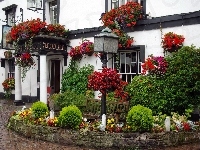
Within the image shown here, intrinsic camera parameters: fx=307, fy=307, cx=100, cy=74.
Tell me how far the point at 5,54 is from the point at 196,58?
13361mm

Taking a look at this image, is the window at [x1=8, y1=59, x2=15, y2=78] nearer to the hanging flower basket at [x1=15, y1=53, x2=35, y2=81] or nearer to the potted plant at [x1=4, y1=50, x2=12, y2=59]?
the potted plant at [x1=4, y1=50, x2=12, y2=59]

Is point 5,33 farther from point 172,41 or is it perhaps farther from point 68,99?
point 172,41

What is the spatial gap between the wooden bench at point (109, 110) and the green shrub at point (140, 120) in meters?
1.10

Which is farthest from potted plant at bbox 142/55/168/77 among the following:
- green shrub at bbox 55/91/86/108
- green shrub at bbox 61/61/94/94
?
green shrub at bbox 61/61/94/94

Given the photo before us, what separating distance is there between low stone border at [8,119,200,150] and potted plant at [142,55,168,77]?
8.16ft

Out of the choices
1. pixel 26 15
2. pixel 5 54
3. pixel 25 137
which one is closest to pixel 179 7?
pixel 25 137

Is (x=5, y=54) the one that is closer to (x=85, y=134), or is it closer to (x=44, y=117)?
(x=44, y=117)

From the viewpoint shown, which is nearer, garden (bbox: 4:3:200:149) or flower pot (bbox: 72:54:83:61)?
garden (bbox: 4:3:200:149)

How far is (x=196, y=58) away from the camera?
31.4 ft

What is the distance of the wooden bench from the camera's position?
9.64 m

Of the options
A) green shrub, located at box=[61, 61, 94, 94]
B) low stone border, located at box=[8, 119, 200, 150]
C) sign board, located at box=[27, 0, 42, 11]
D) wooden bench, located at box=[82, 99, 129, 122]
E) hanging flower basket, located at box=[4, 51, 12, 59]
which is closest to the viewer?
low stone border, located at box=[8, 119, 200, 150]

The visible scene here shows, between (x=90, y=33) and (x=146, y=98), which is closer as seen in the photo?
(x=146, y=98)

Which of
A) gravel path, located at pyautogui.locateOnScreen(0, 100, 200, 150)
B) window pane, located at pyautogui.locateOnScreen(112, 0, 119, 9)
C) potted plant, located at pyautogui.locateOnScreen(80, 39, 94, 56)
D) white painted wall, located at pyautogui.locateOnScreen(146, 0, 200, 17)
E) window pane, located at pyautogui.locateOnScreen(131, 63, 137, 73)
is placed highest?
window pane, located at pyautogui.locateOnScreen(112, 0, 119, 9)

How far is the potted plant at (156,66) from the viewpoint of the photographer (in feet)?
33.1
